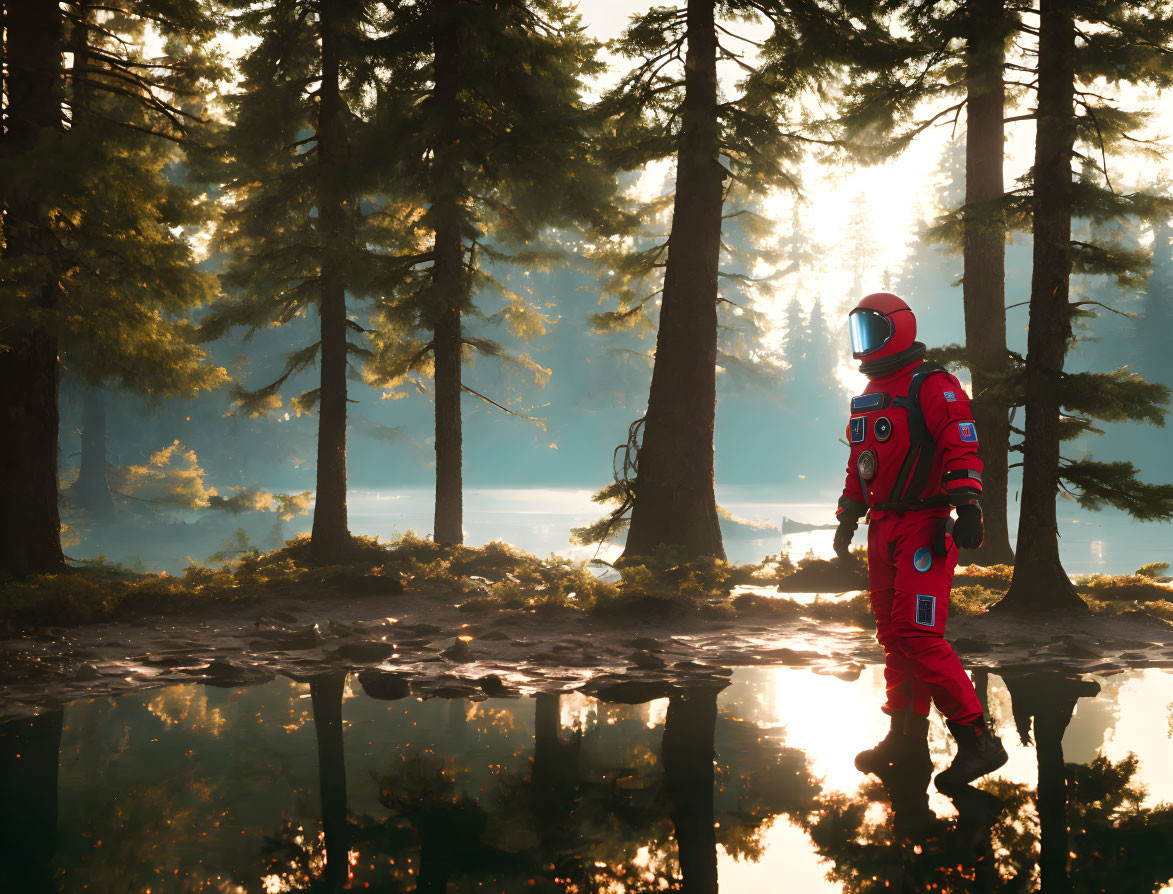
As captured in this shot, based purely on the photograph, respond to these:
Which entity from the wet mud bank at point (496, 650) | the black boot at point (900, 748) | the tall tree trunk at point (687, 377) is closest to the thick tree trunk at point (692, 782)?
the wet mud bank at point (496, 650)

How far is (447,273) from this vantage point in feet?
45.8

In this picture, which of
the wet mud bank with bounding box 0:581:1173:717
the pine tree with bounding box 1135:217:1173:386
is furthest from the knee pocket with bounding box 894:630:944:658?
the pine tree with bounding box 1135:217:1173:386

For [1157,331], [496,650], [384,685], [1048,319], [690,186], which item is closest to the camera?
[384,685]

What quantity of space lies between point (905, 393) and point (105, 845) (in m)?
4.58

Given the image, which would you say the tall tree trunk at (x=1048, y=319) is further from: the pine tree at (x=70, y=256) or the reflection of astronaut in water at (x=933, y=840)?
the pine tree at (x=70, y=256)

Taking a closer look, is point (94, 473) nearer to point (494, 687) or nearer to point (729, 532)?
point (729, 532)

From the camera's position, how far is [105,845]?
3.57 metres

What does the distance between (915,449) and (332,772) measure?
11.9 feet

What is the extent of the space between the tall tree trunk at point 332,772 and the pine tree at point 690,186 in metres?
6.42

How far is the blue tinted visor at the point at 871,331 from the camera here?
5137mm

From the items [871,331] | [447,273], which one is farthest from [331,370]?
[871,331]

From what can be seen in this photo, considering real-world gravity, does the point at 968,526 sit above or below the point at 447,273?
below

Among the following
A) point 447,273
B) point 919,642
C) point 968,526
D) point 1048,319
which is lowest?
point 919,642

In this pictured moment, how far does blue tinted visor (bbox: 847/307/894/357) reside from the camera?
5.14 meters
